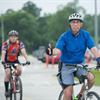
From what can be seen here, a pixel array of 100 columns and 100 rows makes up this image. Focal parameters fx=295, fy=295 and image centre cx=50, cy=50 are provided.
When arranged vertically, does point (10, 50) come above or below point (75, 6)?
below

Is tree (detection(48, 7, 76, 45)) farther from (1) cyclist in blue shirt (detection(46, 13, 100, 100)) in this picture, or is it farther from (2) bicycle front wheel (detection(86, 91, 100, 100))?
(2) bicycle front wheel (detection(86, 91, 100, 100))

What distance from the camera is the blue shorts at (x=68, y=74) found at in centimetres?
452

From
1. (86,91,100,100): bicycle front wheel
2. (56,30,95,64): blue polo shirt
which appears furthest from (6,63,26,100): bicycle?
(86,91,100,100): bicycle front wheel

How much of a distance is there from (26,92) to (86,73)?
452 cm

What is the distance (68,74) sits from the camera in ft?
15.0

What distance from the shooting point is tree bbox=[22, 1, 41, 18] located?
361ft

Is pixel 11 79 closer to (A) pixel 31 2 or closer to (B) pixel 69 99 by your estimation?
(B) pixel 69 99

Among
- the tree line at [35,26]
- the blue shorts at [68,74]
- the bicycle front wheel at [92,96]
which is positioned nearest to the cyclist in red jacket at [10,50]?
the blue shorts at [68,74]

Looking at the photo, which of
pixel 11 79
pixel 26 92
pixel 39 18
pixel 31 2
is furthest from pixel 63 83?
pixel 31 2

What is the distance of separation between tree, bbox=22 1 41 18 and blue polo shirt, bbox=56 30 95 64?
349 ft

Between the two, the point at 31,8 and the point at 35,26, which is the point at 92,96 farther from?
the point at 31,8

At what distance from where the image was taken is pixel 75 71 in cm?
466

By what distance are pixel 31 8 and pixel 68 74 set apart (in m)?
108

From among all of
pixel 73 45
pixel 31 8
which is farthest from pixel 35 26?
pixel 73 45
